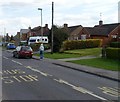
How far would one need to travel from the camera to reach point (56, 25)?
56.1m

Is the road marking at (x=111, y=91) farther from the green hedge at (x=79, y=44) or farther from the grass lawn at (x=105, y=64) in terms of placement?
the green hedge at (x=79, y=44)

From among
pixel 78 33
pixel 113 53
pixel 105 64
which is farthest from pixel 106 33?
pixel 105 64

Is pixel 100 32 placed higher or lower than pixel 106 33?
higher

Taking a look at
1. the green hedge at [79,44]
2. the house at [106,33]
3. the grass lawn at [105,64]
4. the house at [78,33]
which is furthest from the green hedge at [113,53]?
the house at [78,33]

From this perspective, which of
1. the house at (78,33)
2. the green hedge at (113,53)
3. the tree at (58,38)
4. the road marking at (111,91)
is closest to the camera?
the road marking at (111,91)

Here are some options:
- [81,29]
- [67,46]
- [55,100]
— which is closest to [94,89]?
[55,100]

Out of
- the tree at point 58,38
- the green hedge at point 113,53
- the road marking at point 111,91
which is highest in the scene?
the tree at point 58,38

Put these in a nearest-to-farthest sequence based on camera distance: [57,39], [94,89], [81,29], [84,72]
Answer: [94,89], [84,72], [57,39], [81,29]

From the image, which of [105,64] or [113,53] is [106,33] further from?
[105,64]

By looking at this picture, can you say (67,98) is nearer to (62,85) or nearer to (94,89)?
(94,89)

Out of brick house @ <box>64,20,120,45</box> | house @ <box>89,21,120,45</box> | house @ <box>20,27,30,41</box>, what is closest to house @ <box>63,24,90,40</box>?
brick house @ <box>64,20,120,45</box>

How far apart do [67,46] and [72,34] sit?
3405 cm

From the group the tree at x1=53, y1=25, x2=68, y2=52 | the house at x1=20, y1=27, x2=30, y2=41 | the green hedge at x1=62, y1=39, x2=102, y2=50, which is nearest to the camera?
the tree at x1=53, y1=25, x2=68, y2=52

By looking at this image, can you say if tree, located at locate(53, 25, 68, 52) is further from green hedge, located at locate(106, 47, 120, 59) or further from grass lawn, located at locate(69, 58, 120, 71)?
grass lawn, located at locate(69, 58, 120, 71)
